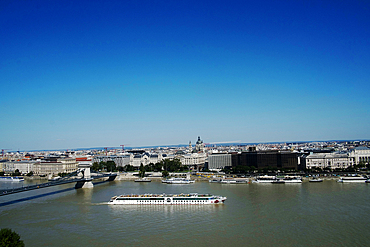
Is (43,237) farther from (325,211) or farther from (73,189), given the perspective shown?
(73,189)

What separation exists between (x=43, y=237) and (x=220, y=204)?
8491mm

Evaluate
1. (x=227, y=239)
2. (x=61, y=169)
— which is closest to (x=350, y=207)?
(x=227, y=239)

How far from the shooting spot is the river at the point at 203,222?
34.7 feet

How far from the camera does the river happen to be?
34.7ft

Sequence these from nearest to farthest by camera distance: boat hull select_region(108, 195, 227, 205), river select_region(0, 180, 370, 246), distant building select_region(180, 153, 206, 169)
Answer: river select_region(0, 180, 370, 246) → boat hull select_region(108, 195, 227, 205) → distant building select_region(180, 153, 206, 169)

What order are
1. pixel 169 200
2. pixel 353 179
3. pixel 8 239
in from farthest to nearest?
pixel 353 179 < pixel 169 200 < pixel 8 239

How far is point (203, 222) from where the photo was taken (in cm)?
1278

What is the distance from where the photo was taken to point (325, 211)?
45.7 feet

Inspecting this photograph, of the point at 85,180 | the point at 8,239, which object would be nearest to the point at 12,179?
the point at 85,180

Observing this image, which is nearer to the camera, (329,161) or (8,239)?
(8,239)

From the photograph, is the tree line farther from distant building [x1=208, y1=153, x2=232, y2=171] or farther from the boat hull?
the boat hull

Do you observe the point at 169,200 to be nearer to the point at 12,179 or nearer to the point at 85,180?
the point at 85,180

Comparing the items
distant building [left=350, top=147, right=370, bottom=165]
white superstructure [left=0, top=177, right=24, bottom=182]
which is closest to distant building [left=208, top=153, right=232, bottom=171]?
distant building [left=350, top=147, right=370, bottom=165]

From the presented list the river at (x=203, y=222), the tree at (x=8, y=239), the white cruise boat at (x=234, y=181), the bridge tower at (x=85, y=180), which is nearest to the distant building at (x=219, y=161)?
the white cruise boat at (x=234, y=181)
